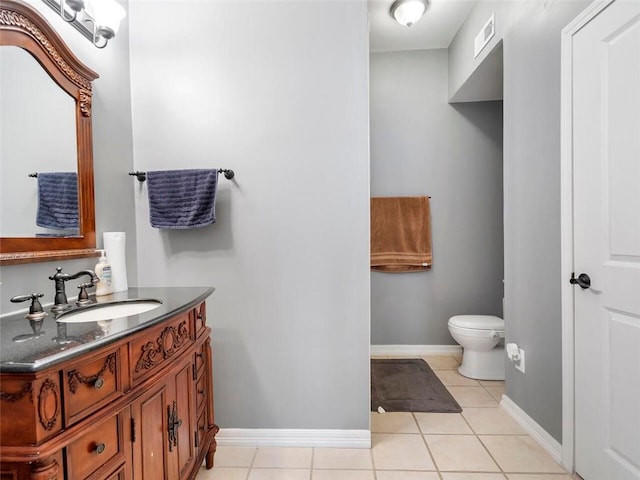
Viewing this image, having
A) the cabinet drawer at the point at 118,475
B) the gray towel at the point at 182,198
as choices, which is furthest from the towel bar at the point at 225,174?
the cabinet drawer at the point at 118,475

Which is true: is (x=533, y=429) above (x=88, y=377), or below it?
below

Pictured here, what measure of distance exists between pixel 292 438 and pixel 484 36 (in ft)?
9.43

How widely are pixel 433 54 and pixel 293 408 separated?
10.3 feet

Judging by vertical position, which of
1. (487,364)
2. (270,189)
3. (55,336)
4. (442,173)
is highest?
(442,173)

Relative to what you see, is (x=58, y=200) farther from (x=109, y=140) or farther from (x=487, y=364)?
(x=487, y=364)

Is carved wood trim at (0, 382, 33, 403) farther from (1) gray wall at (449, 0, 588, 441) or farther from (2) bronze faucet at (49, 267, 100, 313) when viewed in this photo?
(1) gray wall at (449, 0, 588, 441)

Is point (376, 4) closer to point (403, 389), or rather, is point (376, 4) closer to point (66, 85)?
point (66, 85)

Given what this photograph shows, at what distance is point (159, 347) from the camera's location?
39.1 inches

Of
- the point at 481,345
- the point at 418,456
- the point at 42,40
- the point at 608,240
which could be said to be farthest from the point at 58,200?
the point at 481,345

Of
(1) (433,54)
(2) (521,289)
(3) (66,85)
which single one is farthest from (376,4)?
(2) (521,289)

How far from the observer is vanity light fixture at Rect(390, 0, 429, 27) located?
2.14 m

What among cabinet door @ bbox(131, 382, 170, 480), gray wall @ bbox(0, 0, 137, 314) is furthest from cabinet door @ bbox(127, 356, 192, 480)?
gray wall @ bbox(0, 0, 137, 314)

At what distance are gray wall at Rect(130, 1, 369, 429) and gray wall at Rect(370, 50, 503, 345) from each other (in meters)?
1.31

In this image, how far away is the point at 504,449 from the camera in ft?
5.28
